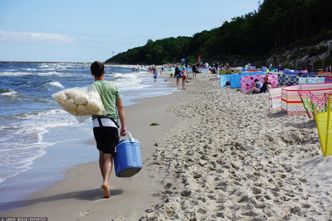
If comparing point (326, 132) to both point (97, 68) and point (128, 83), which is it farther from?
point (128, 83)

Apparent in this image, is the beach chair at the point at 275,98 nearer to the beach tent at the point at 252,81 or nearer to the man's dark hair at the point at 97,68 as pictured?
the beach tent at the point at 252,81

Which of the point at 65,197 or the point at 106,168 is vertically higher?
the point at 106,168

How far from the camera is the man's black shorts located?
15.4ft

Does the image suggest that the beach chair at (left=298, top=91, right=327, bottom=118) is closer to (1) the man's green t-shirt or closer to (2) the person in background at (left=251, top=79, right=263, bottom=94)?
(1) the man's green t-shirt

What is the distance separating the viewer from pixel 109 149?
15.5ft

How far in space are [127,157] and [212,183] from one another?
1104mm

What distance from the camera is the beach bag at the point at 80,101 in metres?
4.54

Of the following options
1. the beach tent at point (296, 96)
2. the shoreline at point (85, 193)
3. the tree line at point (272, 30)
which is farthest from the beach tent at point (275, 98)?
the tree line at point (272, 30)

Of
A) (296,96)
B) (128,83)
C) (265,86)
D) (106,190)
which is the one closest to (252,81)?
(265,86)

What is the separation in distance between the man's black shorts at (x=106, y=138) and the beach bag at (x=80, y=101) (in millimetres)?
221

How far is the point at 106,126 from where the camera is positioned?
468 cm

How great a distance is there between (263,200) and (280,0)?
7056 cm

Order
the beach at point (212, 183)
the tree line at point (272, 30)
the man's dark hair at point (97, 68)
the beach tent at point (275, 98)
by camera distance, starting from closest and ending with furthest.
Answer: the beach at point (212, 183) → the man's dark hair at point (97, 68) → the beach tent at point (275, 98) → the tree line at point (272, 30)

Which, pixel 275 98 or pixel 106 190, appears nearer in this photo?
pixel 106 190
